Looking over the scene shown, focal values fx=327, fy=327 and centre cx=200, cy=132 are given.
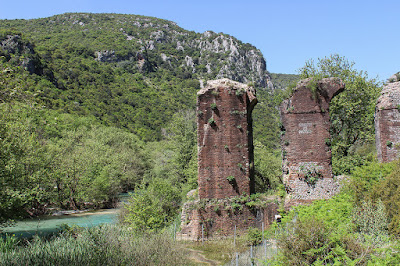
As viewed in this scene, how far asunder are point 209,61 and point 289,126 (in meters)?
112

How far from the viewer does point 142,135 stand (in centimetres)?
6550

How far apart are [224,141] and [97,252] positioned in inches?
361

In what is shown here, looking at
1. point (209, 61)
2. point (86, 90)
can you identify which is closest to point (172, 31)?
point (209, 61)

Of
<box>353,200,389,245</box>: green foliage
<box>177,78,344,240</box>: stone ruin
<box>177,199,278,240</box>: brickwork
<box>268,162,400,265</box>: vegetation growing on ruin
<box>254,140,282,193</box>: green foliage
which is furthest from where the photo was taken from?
<box>254,140,282,193</box>: green foliage

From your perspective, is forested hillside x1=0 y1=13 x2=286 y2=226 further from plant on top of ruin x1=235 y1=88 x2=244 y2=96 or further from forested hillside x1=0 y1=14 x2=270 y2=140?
plant on top of ruin x1=235 y1=88 x2=244 y2=96

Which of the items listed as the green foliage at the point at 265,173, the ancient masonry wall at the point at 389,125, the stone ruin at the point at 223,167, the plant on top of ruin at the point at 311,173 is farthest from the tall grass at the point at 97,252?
the green foliage at the point at 265,173

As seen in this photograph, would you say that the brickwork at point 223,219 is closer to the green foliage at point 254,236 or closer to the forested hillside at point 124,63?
the green foliage at point 254,236

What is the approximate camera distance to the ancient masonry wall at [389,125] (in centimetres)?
1534

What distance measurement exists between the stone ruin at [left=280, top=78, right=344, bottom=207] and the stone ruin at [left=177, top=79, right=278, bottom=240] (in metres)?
2.17

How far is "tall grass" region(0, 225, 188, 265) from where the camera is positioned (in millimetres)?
8359

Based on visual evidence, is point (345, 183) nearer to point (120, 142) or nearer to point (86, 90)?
point (120, 142)

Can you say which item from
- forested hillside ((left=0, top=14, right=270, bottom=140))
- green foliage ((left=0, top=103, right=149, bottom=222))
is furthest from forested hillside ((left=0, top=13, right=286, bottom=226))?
forested hillside ((left=0, top=14, right=270, bottom=140))

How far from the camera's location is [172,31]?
5945 inches

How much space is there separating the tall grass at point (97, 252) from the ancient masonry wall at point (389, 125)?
1106 centimetres
